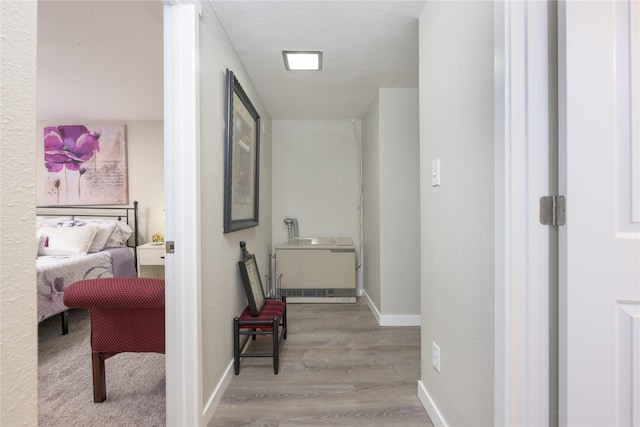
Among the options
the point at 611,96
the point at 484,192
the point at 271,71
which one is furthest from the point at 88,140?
the point at 611,96

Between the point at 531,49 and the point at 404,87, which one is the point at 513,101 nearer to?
the point at 531,49

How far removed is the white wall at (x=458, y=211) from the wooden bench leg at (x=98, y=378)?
5.72 ft

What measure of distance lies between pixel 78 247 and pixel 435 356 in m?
3.46

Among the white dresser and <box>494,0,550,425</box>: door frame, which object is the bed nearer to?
the white dresser

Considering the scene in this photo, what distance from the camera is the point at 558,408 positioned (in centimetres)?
93

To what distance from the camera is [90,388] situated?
6.05ft

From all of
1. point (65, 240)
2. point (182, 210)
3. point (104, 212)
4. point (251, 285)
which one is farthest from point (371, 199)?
point (104, 212)

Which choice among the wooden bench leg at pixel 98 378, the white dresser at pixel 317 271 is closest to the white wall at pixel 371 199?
the white dresser at pixel 317 271

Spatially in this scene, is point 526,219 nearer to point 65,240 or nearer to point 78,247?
point 78,247

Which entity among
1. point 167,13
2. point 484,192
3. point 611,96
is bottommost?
point 484,192

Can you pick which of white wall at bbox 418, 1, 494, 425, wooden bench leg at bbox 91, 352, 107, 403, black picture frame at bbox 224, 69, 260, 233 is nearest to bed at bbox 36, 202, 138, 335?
wooden bench leg at bbox 91, 352, 107, 403

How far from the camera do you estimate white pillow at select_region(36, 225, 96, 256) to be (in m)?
3.16

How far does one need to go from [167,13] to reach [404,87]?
2.07m

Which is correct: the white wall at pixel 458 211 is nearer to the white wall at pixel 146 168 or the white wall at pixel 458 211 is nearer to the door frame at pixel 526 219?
the door frame at pixel 526 219
